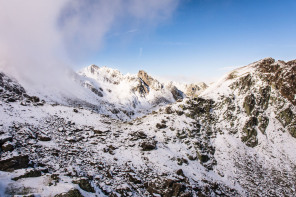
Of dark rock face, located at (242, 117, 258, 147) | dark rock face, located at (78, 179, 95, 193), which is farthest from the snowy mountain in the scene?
dark rock face, located at (242, 117, 258, 147)

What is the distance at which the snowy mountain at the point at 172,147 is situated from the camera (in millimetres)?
18234

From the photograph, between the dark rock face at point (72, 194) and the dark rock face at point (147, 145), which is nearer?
the dark rock face at point (72, 194)

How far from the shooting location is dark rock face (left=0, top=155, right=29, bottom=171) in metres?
16.7

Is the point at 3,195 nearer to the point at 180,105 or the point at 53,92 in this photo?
the point at 180,105

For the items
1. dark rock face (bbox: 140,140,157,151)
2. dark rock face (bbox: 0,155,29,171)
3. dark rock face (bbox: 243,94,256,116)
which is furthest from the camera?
dark rock face (bbox: 243,94,256,116)

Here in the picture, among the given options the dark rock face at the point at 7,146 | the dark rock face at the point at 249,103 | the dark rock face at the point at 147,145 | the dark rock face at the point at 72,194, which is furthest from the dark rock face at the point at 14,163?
the dark rock face at the point at 249,103

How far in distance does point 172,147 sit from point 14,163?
24.7 m

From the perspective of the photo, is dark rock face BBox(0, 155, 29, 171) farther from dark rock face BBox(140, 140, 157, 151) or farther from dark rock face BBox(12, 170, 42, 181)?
dark rock face BBox(140, 140, 157, 151)

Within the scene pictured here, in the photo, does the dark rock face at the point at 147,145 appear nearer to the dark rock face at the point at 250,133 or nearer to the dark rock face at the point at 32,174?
the dark rock face at the point at 32,174

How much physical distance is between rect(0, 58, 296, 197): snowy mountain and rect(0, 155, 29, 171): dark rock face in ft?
0.28

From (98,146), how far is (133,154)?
21.0 ft

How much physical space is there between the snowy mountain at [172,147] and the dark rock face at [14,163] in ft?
0.28

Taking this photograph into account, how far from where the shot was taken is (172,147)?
31.6 metres

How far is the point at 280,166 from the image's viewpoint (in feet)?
97.9
